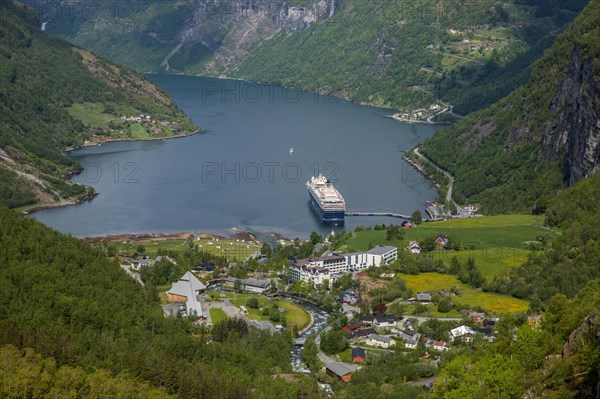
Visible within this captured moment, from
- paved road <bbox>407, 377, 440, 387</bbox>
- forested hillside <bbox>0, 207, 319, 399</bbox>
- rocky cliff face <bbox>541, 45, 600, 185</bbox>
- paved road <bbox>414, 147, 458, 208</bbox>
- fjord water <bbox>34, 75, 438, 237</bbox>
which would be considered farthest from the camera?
paved road <bbox>414, 147, 458, 208</bbox>

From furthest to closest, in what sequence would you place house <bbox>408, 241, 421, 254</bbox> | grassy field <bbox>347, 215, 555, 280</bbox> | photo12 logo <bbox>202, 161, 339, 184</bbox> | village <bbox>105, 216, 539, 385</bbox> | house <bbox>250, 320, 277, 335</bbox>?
photo12 logo <bbox>202, 161, 339, 184</bbox> → house <bbox>408, 241, 421, 254</bbox> → grassy field <bbox>347, 215, 555, 280</bbox> → house <bbox>250, 320, 277, 335</bbox> → village <bbox>105, 216, 539, 385</bbox>

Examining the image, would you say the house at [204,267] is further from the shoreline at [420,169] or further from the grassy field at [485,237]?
the shoreline at [420,169]

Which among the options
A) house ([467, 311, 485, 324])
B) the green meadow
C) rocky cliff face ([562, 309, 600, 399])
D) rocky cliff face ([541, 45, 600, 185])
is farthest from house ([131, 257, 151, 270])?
rocky cliff face ([562, 309, 600, 399])

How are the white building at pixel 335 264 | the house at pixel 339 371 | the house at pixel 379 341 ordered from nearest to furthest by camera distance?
the house at pixel 339 371, the house at pixel 379 341, the white building at pixel 335 264

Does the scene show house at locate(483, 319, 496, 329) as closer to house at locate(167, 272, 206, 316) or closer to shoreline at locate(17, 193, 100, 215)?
house at locate(167, 272, 206, 316)

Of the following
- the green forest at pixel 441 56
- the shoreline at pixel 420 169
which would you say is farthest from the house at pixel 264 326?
the green forest at pixel 441 56

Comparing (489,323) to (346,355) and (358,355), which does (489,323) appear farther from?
Answer: (346,355)
